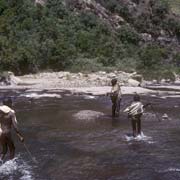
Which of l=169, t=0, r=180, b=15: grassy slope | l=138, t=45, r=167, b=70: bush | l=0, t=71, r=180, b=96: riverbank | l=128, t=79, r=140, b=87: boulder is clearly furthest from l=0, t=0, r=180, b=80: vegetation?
l=169, t=0, r=180, b=15: grassy slope

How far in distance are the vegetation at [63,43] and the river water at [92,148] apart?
965 inches

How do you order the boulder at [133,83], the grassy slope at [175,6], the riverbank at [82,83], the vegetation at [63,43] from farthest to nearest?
the grassy slope at [175,6] < the vegetation at [63,43] < the boulder at [133,83] < the riverbank at [82,83]

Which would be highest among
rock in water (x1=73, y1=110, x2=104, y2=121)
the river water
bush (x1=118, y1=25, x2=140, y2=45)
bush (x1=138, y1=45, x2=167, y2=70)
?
bush (x1=118, y1=25, x2=140, y2=45)

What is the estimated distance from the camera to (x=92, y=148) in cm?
1591

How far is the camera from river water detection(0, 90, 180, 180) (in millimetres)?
12852

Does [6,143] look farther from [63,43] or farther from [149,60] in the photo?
[149,60]

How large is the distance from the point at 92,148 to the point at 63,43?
37279 mm

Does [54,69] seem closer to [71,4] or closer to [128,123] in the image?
[71,4]

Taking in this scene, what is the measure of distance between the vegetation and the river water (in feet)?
80.4

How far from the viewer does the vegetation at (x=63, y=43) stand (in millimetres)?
49622

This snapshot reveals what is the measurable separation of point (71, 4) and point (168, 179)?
197ft

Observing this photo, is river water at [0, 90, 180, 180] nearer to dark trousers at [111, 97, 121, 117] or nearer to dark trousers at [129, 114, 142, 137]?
dark trousers at [129, 114, 142, 137]

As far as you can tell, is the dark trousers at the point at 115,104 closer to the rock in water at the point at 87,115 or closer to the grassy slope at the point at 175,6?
the rock in water at the point at 87,115

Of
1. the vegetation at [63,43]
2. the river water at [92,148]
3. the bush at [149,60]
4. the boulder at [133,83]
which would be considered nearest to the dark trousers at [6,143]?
the river water at [92,148]
